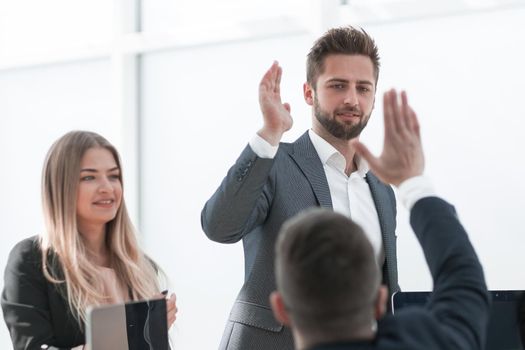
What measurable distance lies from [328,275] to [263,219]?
1284 mm

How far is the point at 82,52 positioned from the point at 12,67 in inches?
23.0

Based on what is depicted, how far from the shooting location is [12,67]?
5180mm

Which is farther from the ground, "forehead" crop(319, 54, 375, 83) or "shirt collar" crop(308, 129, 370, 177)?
"forehead" crop(319, 54, 375, 83)

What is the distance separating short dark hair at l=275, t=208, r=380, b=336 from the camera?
3.91 ft

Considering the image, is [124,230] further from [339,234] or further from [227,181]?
[339,234]

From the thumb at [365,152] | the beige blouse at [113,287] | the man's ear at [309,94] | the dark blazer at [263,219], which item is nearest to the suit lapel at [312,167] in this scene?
the dark blazer at [263,219]

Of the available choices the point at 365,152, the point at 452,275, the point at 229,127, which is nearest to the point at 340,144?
the point at 365,152

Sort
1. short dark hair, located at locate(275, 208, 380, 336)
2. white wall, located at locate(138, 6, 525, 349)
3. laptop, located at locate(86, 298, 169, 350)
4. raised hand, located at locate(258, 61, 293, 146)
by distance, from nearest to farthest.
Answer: short dark hair, located at locate(275, 208, 380, 336)
laptop, located at locate(86, 298, 169, 350)
raised hand, located at locate(258, 61, 293, 146)
white wall, located at locate(138, 6, 525, 349)

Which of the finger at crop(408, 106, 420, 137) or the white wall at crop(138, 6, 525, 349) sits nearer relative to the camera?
the finger at crop(408, 106, 420, 137)

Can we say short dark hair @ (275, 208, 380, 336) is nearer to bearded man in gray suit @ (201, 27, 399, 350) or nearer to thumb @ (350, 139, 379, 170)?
thumb @ (350, 139, 379, 170)

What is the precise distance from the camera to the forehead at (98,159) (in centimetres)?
261

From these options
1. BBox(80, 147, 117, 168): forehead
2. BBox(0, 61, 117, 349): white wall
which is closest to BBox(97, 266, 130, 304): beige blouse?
BBox(80, 147, 117, 168): forehead

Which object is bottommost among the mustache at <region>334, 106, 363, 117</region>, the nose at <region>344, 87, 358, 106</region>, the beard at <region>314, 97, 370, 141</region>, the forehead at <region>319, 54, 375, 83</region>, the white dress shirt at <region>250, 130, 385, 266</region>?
the white dress shirt at <region>250, 130, 385, 266</region>

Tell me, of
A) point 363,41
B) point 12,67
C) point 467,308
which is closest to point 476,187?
point 363,41
